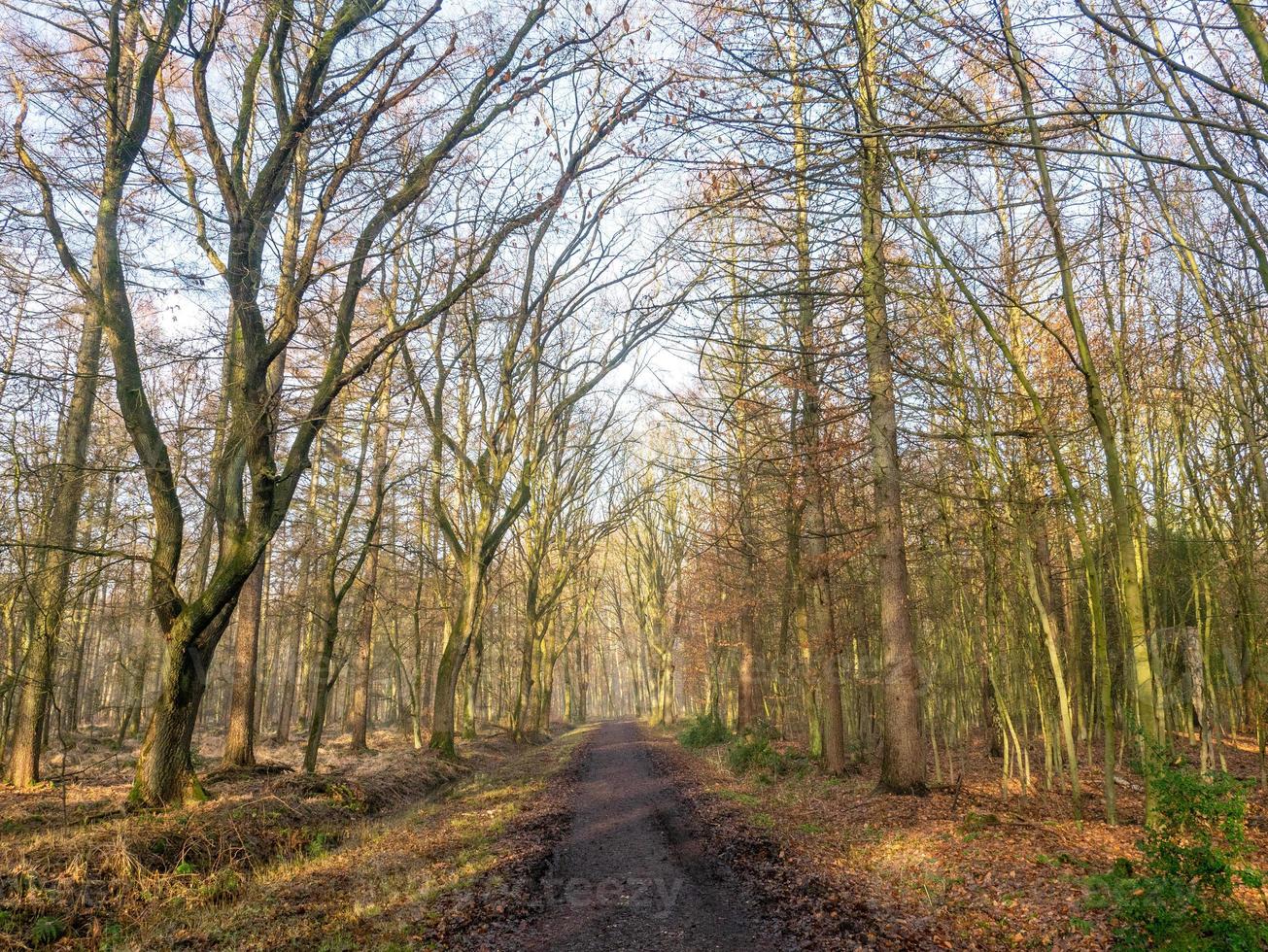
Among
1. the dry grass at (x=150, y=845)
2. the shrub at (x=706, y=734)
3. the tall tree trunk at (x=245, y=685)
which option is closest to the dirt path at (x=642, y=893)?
the dry grass at (x=150, y=845)

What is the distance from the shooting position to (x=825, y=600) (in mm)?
13984

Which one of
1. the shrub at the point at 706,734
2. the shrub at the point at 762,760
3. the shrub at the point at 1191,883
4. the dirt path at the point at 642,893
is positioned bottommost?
the shrub at the point at 706,734

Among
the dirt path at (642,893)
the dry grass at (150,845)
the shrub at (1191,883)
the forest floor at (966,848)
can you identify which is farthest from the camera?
the dry grass at (150,845)

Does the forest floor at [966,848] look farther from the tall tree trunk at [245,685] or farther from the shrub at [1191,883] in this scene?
the tall tree trunk at [245,685]

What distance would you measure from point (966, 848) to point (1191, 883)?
9.20 ft

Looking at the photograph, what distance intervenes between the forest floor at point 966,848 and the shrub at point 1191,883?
0.81 feet

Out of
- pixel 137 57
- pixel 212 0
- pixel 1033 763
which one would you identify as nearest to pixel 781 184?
pixel 212 0

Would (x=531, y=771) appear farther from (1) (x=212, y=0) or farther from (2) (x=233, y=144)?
(1) (x=212, y=0)

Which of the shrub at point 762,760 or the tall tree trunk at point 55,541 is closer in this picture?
the tall tree trunk at point 55,541

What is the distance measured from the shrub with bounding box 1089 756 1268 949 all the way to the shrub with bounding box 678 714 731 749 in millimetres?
18518

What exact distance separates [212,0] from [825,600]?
42.2 feet

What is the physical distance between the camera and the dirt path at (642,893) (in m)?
5.44

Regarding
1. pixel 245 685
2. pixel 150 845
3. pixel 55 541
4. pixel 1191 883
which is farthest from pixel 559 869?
pixel 55 541

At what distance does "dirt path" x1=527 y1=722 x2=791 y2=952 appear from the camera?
5441mm
